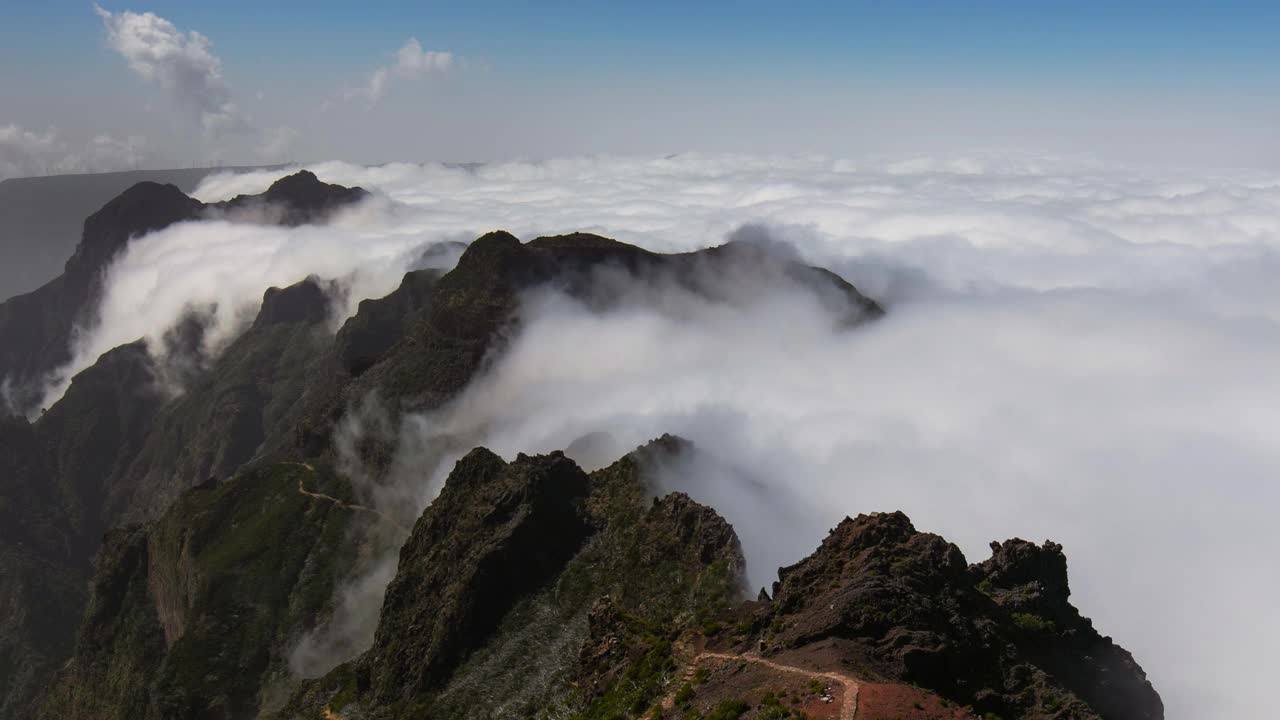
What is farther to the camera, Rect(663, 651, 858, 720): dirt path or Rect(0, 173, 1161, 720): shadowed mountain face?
Rect(0, 173, 1161, 720): shadowed mountain face

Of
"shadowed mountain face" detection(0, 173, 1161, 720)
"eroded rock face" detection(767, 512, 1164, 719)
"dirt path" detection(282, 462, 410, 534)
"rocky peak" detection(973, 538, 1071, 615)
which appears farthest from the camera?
"dirt path" detection(282, 462, 410, 534)

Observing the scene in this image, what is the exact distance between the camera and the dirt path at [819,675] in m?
47.4

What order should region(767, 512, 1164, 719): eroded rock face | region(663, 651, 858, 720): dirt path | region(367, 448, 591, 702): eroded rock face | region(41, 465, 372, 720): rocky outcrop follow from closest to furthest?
1. region(663, 651, 858, 720): dirt path
2. region(767, 512, 1164, 719): eroded rock face
3. region(367, 448, 591, 702): eroded rock face
4. region(41, 465, 372, 720): rocky outcrop

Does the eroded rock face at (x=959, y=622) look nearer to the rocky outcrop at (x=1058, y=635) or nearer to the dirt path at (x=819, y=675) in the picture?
the rocky outcrop at (x=1058, y=635)

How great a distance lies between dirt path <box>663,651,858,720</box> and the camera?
1866 inches

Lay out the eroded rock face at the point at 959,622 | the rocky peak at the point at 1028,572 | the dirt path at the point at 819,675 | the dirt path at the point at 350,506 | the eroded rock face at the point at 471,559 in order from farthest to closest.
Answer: the dirt path at the point at 350,506 < the eroded rock face at the point at 471,559 < the rocky peak at the point at 1028,572 < the eroded rock face at the point at 959,622 < the dirt path at the point at 819,675

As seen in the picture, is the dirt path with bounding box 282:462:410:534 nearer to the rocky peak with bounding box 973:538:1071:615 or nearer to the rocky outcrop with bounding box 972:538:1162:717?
the rocky peak with bounding box 973:538:1071:615

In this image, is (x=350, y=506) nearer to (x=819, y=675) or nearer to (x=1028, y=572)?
(x=1028, y=572)

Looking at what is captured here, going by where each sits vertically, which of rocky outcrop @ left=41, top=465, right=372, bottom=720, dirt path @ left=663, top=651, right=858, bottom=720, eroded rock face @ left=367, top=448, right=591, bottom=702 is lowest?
rocky outcrop @ left=41, top=465, right=372, bottom=720

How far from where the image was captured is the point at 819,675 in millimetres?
52250

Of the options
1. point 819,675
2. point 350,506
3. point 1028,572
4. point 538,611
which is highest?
point 819,675

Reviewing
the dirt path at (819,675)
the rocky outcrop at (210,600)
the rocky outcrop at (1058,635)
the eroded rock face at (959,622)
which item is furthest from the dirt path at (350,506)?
the rocky outcrop at (1058,635)

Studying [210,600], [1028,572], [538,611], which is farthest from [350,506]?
[1028,572]

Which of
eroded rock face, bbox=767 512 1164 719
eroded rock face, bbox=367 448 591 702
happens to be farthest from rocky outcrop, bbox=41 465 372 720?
eroded rock face, bbox=767 512 1164 719
